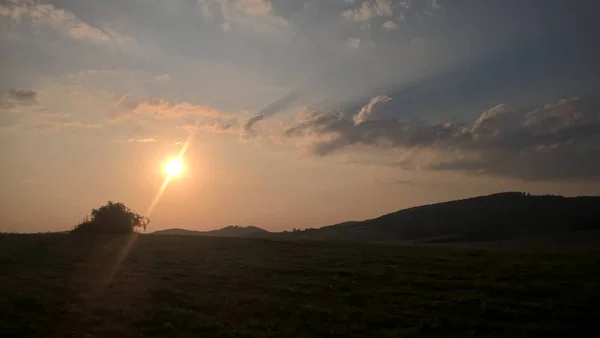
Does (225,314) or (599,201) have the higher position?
(599,201)

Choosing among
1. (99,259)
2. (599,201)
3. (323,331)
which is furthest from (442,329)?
(599,201)

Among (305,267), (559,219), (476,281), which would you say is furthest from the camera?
(559,219)

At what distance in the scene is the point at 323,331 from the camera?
21672mm

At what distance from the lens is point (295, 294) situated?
29.2 metres

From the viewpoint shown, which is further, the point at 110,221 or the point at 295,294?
the point at 110,221

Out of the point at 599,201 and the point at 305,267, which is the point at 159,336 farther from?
the point at 599,201

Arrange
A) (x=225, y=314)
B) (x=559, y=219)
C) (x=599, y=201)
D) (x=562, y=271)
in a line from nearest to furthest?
(x=225, y=314)
(x=562, y=271)
(x=559, y=219)
(x=599, y=201)

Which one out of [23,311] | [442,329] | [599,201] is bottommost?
[442,329]

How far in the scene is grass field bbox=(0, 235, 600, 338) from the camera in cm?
2208

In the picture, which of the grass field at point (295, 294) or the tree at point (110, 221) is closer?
the grass field at point (295, 294)

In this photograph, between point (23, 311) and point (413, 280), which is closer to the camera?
point (23, 311)

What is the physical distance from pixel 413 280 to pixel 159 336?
1862cm

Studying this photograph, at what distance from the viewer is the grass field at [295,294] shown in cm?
2208

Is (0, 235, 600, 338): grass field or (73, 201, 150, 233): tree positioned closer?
(0, 235, 600, 338): grass field
